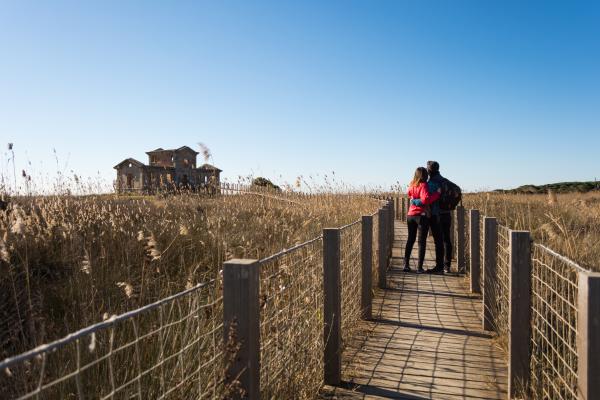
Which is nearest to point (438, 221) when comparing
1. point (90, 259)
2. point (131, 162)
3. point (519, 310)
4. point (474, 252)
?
point (474, 252)

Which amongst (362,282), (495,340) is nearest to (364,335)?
(362,282)

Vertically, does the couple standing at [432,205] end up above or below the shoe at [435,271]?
above

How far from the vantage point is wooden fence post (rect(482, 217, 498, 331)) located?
5.38 m

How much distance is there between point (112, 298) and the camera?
509 cm

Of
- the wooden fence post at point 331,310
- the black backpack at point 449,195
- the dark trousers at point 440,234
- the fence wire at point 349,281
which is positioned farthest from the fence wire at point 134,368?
the black backpack at point 449,195

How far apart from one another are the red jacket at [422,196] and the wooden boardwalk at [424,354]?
5.43ft

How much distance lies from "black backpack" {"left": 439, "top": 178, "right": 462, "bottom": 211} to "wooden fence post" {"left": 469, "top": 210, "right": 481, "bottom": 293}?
149 centimetres

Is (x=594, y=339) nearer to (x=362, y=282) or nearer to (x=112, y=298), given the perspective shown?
(x=362, y=282)

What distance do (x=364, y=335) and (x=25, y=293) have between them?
3464 millimetres

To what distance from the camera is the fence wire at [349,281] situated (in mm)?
4941

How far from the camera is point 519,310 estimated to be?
3639mm

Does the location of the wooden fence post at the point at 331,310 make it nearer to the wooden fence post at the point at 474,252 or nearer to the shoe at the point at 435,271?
the wooden fence post at the point at 474,252

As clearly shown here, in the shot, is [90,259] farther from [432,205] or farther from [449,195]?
[449,195]

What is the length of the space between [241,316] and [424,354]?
2756 mm
